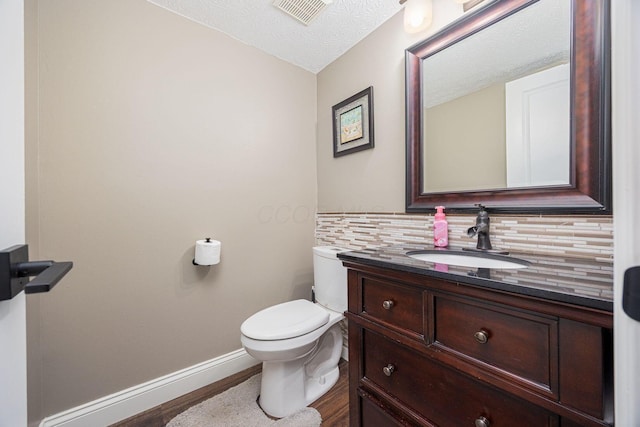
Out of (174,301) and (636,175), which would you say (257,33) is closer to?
(174,301)

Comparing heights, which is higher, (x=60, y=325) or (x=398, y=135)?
(x=398, y=135)

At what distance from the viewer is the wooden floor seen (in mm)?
1273

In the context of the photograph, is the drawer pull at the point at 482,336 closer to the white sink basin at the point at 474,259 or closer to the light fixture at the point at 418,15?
the white sink basin at the point at 474,259

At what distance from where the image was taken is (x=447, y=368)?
75cm

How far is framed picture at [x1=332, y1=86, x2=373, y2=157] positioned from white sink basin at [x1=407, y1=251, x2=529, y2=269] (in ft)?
2.62

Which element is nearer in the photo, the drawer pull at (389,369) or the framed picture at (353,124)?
the drawer pull at (389,369)

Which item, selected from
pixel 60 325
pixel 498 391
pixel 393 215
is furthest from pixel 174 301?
pixel 498 391

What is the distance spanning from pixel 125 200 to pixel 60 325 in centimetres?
65

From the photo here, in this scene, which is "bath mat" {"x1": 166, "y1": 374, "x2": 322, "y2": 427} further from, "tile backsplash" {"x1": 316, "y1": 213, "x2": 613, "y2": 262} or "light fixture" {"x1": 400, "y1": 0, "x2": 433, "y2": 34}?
"light fixture" {"x1": 400, "y1": 0, "x2": 433, "y2": 34}

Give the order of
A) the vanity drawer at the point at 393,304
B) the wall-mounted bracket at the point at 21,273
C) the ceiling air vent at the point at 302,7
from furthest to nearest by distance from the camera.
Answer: the ceiling air vent at the point at 302,7
the vanity drawer at the point at 393,304
the wall-mounted bracket at the point at 21,273

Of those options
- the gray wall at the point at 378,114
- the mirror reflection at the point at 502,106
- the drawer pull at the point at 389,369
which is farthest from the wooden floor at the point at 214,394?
the mirror reflection at the point at 502,106

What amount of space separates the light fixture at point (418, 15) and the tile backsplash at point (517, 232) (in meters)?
0.99

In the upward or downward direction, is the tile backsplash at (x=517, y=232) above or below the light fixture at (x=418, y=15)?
below

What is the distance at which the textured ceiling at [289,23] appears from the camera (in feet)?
4.66
